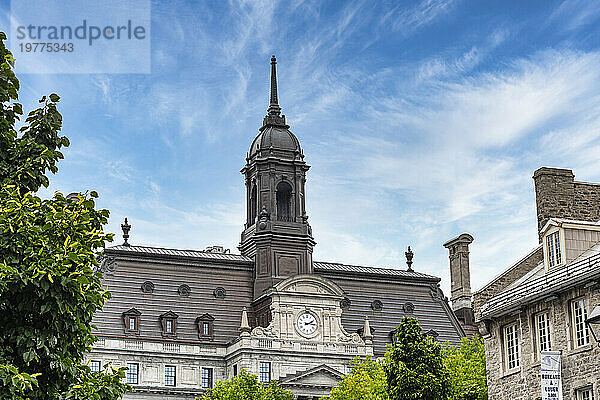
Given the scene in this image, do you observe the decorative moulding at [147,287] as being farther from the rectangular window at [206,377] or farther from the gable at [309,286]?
the gable at [309,286]

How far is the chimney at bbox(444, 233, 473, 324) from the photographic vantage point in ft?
356

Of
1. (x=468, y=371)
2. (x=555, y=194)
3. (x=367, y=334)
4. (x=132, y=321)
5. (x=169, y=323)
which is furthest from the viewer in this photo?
(x=367, y=334)

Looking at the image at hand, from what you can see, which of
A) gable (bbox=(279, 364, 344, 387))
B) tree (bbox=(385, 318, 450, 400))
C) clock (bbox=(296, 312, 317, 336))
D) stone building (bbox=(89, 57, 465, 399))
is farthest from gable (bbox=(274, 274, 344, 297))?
tree (bbox=(385, 318, 450, 400))

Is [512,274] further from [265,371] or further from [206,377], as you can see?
[206,377]

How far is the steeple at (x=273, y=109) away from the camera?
350 feet

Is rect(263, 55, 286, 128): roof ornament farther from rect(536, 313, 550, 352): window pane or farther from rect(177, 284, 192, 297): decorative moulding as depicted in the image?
rect(536, 313, 550, 352): window pane

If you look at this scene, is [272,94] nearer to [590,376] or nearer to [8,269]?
[590,376]

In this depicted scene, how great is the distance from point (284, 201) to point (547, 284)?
70.3 m

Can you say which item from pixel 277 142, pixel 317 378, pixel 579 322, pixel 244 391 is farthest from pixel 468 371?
pixel 277 142

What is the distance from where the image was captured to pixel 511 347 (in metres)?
Result: 38.9

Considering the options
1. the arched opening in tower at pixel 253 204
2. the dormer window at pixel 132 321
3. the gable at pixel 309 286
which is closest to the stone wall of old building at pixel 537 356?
the gable at pixel 309 286

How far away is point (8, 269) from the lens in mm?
19031

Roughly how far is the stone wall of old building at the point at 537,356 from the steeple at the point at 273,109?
6766 cm

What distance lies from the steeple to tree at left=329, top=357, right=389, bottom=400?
40.6 m
